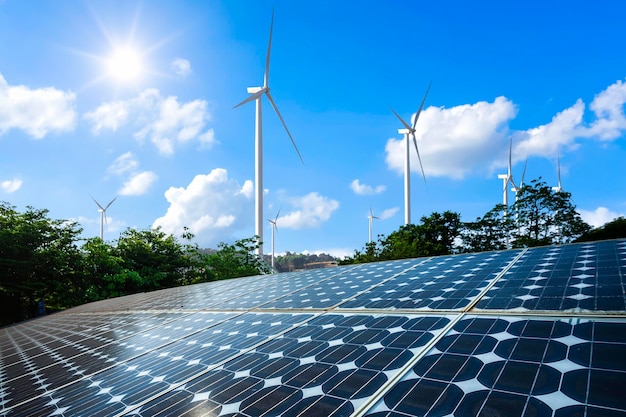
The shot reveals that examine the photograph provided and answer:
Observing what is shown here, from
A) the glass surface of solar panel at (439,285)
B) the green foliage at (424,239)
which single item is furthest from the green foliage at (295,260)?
the glass surface of solar panel at (439,285)

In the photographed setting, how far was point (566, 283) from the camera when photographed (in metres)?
5.45

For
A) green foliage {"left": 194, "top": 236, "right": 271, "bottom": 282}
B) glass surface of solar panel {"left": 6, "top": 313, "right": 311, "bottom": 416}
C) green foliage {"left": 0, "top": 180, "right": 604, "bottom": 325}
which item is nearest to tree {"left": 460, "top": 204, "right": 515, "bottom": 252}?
green foliage {"left": 0, "top": 180, "right": 604, "bottom": 325}

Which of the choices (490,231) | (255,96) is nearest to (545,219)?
(490,231)

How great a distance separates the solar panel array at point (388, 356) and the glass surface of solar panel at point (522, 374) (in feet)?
0.04

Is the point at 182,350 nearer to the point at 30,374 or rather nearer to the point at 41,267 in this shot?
the point at 30,374

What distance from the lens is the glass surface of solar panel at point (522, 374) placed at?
256 cm

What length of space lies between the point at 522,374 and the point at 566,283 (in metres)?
Result: 3.24

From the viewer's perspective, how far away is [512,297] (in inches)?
204

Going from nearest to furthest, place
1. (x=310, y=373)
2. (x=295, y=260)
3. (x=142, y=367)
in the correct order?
(x=310, y=373), (x=142, y=367), (x=295, y=260)

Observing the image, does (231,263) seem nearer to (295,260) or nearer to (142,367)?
(142,367)

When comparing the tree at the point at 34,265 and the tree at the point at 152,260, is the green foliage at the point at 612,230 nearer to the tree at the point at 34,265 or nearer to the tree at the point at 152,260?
the tree at the point at 152,260

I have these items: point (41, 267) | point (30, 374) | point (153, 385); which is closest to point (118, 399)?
point (153, 385)

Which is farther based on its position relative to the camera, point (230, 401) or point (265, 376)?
point (265, 376)

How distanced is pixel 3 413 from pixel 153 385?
213 cm
